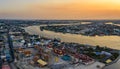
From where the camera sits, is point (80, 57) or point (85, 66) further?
point (80, 57)

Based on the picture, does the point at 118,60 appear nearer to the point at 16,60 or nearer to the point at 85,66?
the point at 85,66

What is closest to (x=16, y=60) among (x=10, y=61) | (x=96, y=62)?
(x=10, y=61)

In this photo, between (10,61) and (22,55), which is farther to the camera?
(22,55)

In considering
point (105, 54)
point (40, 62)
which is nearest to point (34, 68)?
point (40, 62)

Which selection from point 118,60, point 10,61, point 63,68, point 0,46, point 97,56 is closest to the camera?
point 63,68

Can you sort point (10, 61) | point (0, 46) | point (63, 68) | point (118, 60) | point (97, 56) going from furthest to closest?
point (0, 46) → point (97, 56) → point (118, 60) → point (10, 61) → point (63, 68)

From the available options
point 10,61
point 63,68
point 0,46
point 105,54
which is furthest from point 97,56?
point 0,46

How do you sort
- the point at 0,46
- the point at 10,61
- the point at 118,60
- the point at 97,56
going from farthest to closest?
the point at 0,46, the point at 97,56, the point at 118,60, the point at 10,61

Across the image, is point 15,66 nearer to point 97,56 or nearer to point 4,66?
point 4,66
